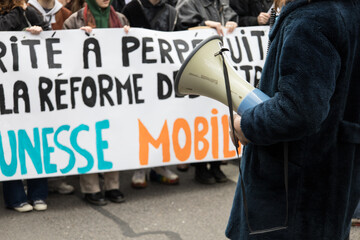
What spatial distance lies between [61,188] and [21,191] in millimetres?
→ 502

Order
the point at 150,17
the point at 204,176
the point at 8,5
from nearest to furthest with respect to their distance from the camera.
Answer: the point at 8,5
the point at 150,17
the point at 204,176

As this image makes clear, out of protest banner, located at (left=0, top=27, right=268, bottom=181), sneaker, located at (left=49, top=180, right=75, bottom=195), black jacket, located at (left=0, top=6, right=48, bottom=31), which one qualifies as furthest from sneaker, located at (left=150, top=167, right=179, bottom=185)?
black jacket, located at (left=0, top=6, right=48, bottom=31)

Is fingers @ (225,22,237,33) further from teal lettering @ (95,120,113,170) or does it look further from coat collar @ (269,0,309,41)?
coat collar @ (269,0,309,41)

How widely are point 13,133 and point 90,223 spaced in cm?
100

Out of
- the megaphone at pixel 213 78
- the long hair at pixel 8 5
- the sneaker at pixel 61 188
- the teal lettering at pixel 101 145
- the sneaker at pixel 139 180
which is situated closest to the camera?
the megaphone at pixel 213 78

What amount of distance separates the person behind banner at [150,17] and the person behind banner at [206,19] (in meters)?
0.11

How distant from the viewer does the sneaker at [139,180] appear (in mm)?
4805

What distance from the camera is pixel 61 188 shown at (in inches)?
185

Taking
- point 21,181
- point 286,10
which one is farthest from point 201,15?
point 286,10

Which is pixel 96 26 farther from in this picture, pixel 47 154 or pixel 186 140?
pixel 186 140

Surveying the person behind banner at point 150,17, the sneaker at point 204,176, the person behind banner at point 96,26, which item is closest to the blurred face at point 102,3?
the person behind banner at point 96,26

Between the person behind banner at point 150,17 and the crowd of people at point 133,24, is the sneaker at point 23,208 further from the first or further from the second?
the person behind banner at point 150,17

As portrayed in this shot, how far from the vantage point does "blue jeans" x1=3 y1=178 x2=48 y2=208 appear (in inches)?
167

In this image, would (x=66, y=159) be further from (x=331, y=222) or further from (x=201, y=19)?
(x=331, y=222)
